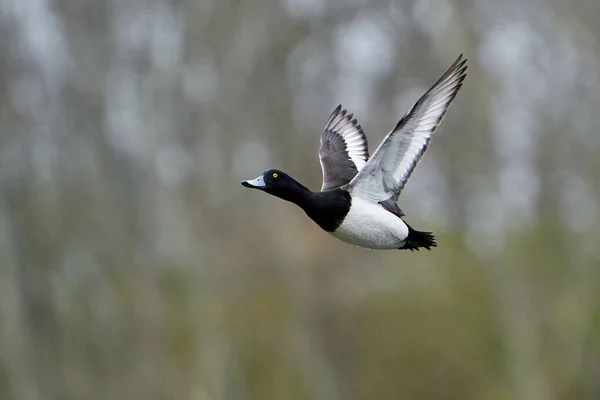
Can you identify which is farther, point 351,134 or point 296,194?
point 351,134

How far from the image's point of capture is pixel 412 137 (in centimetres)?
517

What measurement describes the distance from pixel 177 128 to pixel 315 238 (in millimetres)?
3388

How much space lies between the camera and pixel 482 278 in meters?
15.5

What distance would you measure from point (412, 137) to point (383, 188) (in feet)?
1.01

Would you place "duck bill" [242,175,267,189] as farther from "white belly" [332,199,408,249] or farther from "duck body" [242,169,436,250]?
"white belly" [332,199,408,249]

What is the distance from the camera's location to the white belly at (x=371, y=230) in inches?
199

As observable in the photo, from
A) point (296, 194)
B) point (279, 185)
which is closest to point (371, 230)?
point (296, 194)

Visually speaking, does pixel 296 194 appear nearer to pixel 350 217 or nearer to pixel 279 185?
pixel 279 185

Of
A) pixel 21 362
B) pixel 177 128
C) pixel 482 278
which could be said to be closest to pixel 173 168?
pixel 177 128

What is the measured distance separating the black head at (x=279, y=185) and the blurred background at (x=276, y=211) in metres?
9.35

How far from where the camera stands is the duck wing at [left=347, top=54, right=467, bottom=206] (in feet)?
16.7

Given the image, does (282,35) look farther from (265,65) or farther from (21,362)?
(21,362)

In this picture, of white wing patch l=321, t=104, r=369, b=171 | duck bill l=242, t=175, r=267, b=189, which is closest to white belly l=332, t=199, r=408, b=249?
duck bill l=242, t=175, r=267, b=189

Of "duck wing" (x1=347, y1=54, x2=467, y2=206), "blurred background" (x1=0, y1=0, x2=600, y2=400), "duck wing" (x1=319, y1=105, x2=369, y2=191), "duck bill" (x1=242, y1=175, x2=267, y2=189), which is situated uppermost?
"duck wing" (x1=347, y1=54, x2=467, y2=206)
